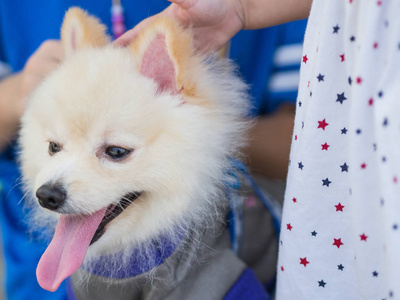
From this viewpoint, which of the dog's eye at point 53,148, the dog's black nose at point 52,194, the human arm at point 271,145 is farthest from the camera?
the human arm at point 271,145

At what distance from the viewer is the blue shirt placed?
1172 mm

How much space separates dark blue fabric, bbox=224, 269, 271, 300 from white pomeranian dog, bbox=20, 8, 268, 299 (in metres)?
0.02

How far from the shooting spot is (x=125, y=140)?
3.10 feet

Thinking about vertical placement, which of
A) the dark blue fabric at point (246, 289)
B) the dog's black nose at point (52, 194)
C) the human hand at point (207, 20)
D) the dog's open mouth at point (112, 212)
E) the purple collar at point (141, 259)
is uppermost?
the human hand at point (207, 20)

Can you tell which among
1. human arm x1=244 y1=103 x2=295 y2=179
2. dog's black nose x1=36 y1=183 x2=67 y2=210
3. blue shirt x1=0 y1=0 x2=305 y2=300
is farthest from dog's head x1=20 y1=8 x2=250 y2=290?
human arm x1=244 y1=103 x2=295 y2=179

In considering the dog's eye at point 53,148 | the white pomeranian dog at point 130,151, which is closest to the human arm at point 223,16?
Answer: the white pomeranian dog at point 130,151

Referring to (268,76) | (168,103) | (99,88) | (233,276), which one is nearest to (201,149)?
(168,103)

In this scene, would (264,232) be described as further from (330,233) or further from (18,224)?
(18,224)

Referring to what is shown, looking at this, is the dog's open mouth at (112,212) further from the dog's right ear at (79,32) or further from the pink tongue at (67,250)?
the dog's right ear at (79,32)

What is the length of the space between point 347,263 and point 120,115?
0.65m

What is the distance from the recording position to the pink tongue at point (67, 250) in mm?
977

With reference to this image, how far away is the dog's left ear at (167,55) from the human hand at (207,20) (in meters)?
0.14

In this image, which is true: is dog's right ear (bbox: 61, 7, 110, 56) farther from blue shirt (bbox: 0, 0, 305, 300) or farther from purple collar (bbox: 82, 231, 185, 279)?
purple collar (bbox: 82, 231, 185, 279)

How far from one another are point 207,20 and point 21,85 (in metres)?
0.69
